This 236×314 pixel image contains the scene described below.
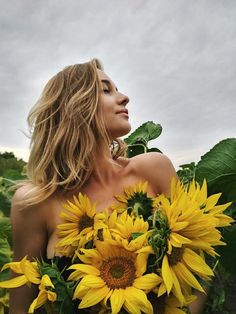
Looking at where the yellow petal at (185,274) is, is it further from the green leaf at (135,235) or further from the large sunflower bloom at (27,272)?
the large sunflower bloom at (27,272)

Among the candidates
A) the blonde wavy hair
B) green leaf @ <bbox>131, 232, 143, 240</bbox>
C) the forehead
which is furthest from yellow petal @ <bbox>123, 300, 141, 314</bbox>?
the forehead

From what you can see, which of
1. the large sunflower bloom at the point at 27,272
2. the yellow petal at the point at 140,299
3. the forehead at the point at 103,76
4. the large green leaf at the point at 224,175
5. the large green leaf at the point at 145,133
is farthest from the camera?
the large green leaf at the point at 145,133

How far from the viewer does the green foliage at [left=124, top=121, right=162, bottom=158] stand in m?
2.20

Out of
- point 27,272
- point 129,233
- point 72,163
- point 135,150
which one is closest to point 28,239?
point 72,163

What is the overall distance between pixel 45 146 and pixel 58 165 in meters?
0.07

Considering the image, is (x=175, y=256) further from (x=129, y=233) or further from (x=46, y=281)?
(x=46, y=281)

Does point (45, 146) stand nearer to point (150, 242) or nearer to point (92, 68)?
point (92, 68)

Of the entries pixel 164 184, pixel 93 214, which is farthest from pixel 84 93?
pixel 93 214

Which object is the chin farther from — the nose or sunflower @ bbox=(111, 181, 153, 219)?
sunflower @ bbox=(111, 181, 153, 219)

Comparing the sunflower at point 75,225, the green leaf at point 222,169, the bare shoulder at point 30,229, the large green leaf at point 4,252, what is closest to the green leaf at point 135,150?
the large green leaf at point 4,252

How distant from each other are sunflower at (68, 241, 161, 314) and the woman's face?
532 mm

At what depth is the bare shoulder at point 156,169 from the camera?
1460mm

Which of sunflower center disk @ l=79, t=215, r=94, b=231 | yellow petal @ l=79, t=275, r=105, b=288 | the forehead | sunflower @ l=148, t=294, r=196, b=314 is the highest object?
the forehead

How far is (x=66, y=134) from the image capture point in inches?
57.9
